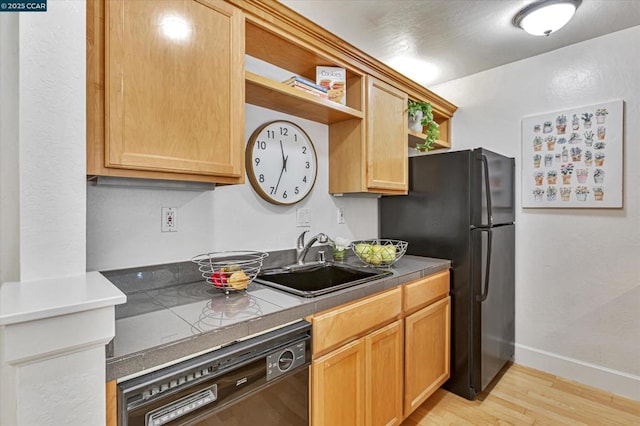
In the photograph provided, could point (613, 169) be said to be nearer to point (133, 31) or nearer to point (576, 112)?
point (576, 112)

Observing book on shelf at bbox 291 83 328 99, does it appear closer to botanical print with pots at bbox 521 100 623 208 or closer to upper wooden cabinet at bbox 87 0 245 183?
upper wooden cabinet at bbox 87 0 245 183

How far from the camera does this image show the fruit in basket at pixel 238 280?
1.37 meters

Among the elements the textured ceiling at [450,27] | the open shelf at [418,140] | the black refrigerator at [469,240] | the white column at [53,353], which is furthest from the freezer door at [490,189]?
the white column at [53,353]

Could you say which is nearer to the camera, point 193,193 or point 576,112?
point 193,193

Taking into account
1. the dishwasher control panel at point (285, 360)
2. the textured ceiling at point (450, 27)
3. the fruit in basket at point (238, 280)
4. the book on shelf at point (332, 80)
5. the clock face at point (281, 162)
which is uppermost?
the textured ceiling at point (450, 27)

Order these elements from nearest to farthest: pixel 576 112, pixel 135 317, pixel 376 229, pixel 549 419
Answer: pixel 135 317 → pixel 549 419 → pixel 576 112 → pixel 376 229

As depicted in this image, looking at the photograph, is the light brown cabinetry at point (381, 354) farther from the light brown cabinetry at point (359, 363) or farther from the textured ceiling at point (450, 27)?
the textured ceiling at point (450, 27)

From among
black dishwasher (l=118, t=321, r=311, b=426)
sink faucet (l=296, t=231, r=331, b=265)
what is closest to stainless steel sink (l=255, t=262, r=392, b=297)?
sink faucet (l=296, t=231, r=331, b=265)

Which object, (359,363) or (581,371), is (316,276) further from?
(581,371)

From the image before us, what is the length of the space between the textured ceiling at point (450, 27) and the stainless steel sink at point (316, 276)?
1495 millimetres

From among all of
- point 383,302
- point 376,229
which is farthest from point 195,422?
point 376,229

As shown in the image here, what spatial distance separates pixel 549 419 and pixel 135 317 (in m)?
2.37

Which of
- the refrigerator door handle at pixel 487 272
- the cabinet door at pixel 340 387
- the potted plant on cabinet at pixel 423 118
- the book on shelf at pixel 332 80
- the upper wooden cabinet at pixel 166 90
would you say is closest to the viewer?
the upper wooden cabinet at pixel 166 90

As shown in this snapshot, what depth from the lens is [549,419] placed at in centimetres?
198
